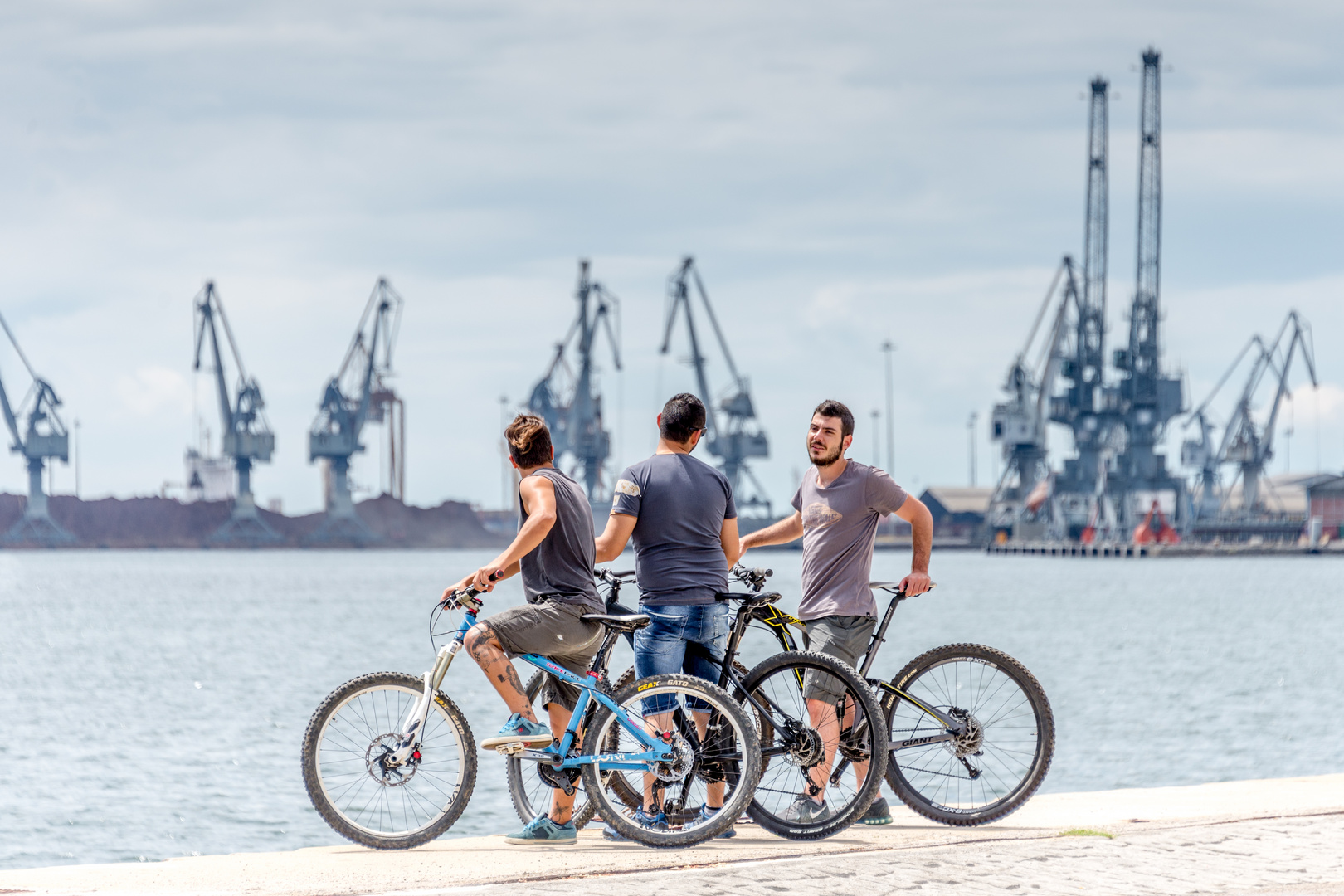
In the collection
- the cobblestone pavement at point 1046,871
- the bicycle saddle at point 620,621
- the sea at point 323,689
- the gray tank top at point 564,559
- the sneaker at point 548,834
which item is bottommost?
the sea at point 323,689

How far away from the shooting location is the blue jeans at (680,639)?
609cm

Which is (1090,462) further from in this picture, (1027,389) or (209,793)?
(209,793)

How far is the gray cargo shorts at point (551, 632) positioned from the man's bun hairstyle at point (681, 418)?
71 centimetres

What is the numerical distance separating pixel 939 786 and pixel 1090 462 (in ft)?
327

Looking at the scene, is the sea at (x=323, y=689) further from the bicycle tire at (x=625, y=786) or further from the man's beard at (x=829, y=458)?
the man's beard at (x=829, y=458)

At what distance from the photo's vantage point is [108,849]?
45.3 feet

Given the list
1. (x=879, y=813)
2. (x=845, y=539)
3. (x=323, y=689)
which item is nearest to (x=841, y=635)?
(x=845, y=539)

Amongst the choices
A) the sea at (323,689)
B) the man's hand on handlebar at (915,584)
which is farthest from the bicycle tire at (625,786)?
the sea at (323,689)

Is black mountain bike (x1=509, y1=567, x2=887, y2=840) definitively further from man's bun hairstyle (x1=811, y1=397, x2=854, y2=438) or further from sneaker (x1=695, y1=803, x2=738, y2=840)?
man's bun hairstyle (x1=811, y1=397, x2=854, y2=438)

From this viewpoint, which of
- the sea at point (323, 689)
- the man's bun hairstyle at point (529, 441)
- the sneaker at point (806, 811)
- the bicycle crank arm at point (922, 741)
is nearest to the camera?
the man's bun hairstyle at point (529, 441)

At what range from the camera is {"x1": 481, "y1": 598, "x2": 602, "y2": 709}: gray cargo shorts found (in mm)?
5883

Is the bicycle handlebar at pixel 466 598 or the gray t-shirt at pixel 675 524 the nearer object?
the bicycle handlebar at pixel 466 598

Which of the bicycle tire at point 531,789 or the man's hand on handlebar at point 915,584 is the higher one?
the man's hand on handlebar at point 915,584

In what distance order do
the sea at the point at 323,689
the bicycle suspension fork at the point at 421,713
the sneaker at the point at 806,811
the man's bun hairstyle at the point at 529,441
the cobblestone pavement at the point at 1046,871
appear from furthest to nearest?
the sea at the point at 323,689, the sneaker at the point at 806,811, the man's bun hairstyle at the point at 529,441, the bicycle suspension fork at the point at 421,713, the cobblestone pavement at the point at 1046,871
